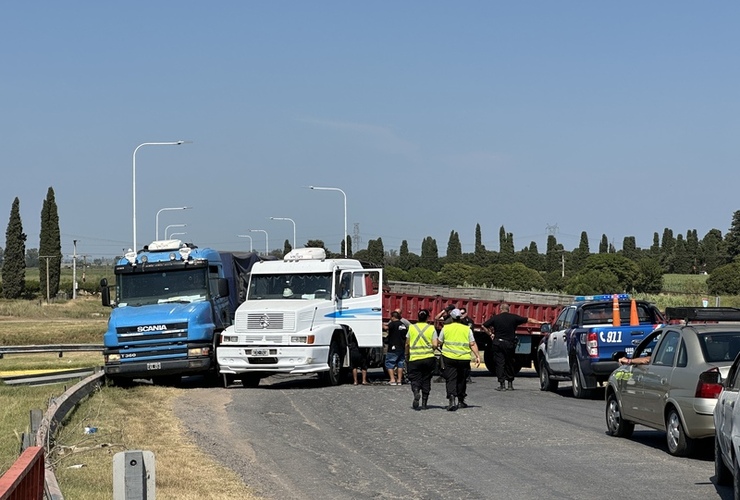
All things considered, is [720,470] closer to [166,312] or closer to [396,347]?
[396,347]

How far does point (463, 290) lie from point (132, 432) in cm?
2620

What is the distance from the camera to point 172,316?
27125 millimetres

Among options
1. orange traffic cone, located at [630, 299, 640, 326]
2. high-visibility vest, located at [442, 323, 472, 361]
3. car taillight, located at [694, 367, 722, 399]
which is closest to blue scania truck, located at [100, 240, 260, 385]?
high-visibility vest, located at [442, 323, 472, 361]

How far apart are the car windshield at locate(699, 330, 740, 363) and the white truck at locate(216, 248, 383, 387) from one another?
13.7 m

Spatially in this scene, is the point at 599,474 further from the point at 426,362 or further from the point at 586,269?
the point at 586,269

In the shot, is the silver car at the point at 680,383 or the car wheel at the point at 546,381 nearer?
the silver car at the point at 680,383

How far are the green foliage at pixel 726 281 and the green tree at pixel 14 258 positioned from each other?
62435mm

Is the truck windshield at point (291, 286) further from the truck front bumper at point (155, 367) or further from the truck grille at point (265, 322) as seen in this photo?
the truck front bumper at point (155, 367)

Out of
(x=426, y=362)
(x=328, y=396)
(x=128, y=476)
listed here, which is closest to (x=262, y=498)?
(x=128, y=476)

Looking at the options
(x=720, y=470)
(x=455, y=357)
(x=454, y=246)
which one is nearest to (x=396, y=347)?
(x=455, y=357)

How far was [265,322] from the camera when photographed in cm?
2717

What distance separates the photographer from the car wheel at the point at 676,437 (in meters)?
13.9

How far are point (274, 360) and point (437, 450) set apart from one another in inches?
469

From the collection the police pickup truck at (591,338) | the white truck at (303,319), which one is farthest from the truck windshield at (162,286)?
the police pickup truck at (591,338)
